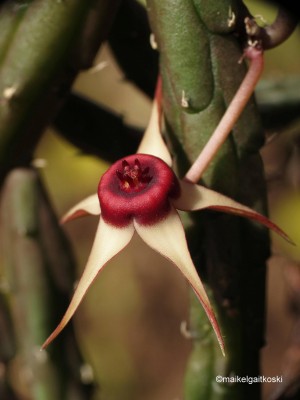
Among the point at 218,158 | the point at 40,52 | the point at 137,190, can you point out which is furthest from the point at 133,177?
the point at 40,52

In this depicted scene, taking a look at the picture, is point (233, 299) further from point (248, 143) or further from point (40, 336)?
point (40, 336)

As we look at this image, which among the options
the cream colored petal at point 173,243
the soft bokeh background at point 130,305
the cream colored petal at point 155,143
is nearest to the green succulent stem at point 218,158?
the cream colored petal at point 155,143

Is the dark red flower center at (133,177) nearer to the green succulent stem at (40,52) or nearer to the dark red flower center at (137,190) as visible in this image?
the dark red flower center at (137,190)

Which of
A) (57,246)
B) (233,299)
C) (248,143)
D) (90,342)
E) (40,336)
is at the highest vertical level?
(248,143)

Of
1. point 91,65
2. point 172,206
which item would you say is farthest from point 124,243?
point 91,65

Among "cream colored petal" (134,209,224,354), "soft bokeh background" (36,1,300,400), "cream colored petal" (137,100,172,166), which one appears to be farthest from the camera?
"soft bokeh background" (36,1,300,400)

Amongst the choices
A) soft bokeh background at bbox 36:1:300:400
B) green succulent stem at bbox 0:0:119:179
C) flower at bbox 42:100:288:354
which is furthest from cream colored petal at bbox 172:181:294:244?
soft bokeh background at bbox 36:1:300:400

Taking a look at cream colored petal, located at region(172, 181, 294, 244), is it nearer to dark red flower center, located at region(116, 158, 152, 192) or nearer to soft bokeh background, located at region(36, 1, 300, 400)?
dark red flower center, located at region(116, 158, 152, 192)
